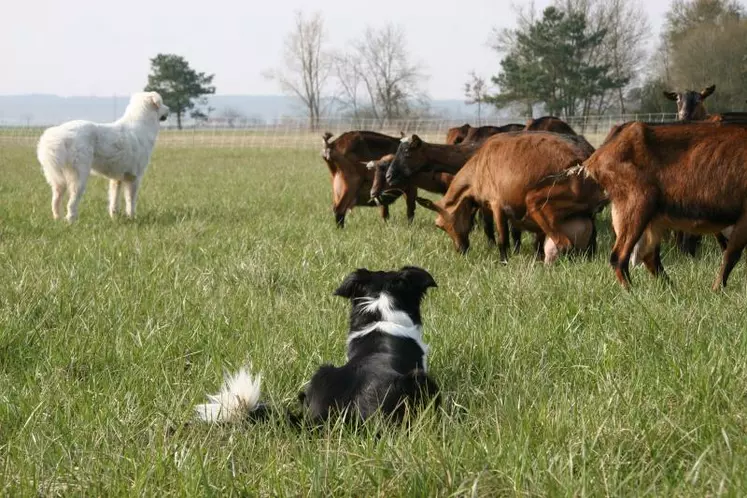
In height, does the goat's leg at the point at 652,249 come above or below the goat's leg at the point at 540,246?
above

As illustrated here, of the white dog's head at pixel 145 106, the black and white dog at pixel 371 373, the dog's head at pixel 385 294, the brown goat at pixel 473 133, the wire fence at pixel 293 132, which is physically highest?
the white dog's head at pixel 145 106

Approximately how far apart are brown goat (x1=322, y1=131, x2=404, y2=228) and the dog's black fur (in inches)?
268

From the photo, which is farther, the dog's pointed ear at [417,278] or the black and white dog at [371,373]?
the dog's pointed ear at [417,278]

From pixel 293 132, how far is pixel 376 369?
42.9 metres

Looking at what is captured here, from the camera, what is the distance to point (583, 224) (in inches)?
300

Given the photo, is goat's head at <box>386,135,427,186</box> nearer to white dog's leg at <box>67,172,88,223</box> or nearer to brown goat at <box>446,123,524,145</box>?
brown goat at <box>446,123,524,145</box>

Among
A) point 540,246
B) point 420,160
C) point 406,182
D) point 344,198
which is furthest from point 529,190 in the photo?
point 344,198

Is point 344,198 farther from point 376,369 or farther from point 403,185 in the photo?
point 376,369

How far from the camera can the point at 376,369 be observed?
138 inches

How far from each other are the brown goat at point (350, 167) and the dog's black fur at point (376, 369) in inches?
268

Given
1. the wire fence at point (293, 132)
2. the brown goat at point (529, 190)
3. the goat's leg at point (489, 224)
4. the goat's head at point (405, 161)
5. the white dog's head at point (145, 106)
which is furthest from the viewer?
the wire fence at point (293, 132)

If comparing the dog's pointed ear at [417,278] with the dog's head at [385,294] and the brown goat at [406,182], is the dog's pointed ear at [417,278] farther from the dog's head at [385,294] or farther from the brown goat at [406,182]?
the brown goat at [406,182]

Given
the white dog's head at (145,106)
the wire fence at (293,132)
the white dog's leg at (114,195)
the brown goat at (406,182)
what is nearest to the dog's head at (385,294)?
the brown goat at (406,182)

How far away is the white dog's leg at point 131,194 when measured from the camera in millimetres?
11656
